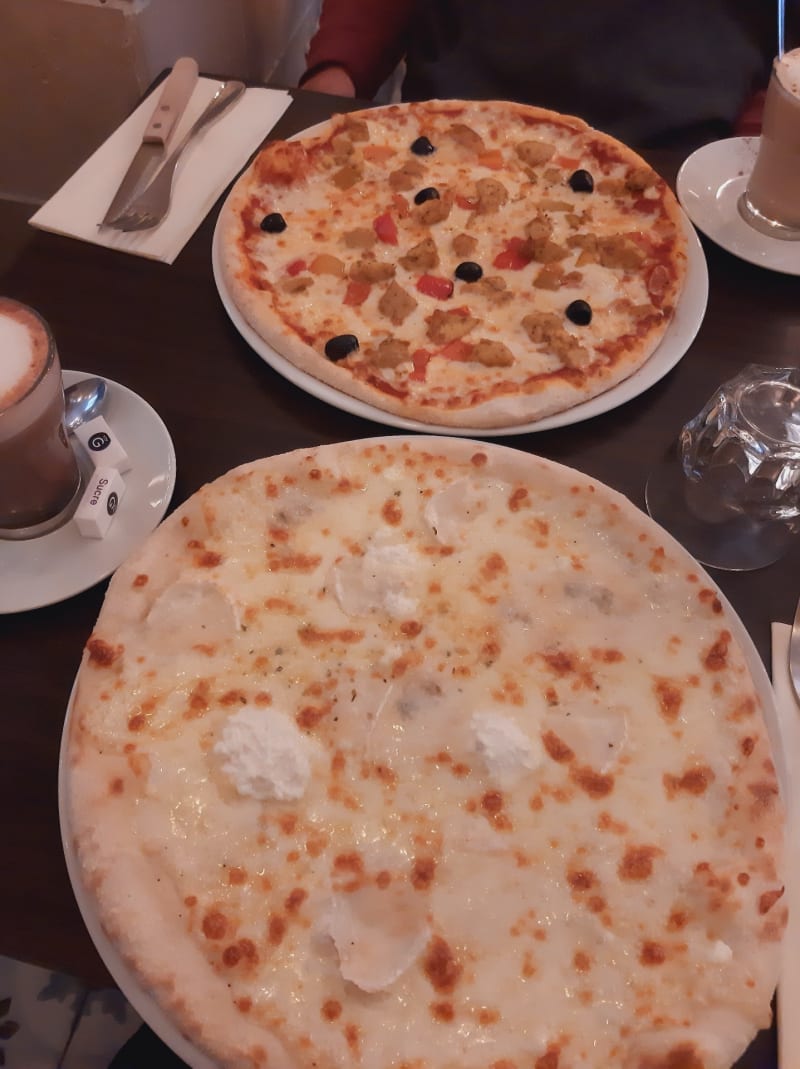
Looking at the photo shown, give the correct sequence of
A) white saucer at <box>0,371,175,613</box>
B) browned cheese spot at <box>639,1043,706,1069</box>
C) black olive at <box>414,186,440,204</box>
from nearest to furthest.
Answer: browned cheese spot at <box>639,1043,706,1069</box>, white saucer at <box>0,371,175,613</box>, black olive at <box>414,186,440,204</box>

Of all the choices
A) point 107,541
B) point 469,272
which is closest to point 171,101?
point 469,272

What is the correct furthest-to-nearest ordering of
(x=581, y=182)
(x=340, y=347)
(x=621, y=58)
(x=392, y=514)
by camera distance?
(x=621, y=58) → (x=581, y=182) → (x=340, y=347) → (x=392, y=514)

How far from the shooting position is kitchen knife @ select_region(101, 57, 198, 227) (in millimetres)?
1981

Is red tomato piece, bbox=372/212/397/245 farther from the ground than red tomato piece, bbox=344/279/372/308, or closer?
farther from the ground

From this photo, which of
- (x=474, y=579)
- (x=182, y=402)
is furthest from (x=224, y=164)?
(x=474, y=579)

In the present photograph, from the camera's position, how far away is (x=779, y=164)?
1923mm

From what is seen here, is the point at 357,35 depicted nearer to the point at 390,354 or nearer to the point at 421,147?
the point at 421,147

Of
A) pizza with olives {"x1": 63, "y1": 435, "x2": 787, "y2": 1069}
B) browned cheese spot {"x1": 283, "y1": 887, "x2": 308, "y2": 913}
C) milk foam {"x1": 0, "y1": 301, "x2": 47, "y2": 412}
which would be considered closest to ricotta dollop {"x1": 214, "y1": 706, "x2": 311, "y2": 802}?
pizza with olives {"x1": 63, "y1": 435, "x2": 787, "y2": 1069}

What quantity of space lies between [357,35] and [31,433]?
207cm

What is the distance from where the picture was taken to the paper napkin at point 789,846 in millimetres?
995

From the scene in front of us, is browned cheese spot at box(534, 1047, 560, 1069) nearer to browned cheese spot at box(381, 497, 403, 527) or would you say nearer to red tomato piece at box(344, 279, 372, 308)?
browned cheese spot at box(381, 497, 403, 527)

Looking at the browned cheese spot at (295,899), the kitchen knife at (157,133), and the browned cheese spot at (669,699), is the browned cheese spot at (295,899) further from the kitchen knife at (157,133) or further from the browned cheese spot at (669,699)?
A: the kitchen knife at (157,133)

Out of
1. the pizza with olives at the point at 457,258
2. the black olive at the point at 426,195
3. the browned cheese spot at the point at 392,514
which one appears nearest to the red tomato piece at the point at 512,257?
the pizza with olives at the point at 457,258

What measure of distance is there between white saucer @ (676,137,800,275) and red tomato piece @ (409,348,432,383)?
815 millimetres
